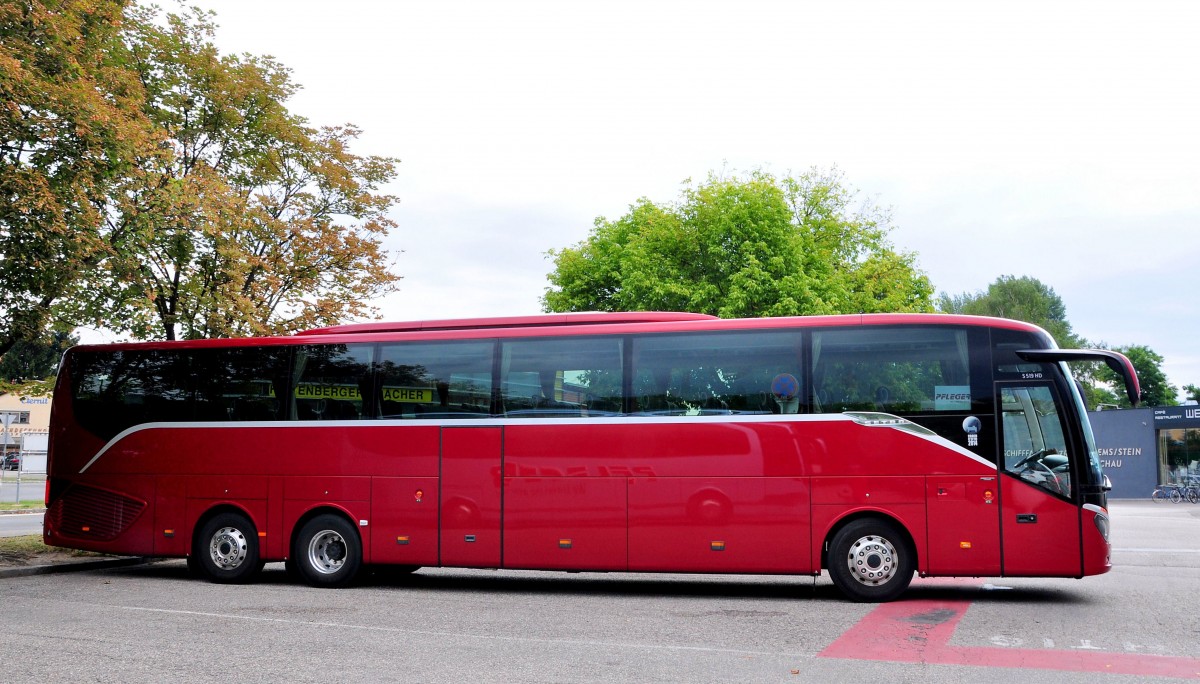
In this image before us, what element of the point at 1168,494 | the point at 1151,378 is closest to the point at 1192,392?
the point at 1151,378

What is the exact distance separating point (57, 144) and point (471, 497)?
23.8 feet

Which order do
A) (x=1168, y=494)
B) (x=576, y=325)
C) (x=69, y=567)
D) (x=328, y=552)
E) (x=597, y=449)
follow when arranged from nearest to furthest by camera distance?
(x=597, y=449) < (x=576, y=325) < (x=328, y=552) < (x=69, y=567) < (x=1168, y=494)

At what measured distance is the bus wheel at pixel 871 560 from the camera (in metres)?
11.6

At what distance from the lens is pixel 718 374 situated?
1225cm

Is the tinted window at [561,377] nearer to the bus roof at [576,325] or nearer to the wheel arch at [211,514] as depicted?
the bus roof at [576,325]

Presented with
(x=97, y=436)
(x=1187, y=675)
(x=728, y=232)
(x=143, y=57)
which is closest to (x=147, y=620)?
(x=97, y=436)

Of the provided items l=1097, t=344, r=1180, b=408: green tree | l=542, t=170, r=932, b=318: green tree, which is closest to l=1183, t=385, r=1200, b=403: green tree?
l=1097, t=344, r=1180, b=408: green tree

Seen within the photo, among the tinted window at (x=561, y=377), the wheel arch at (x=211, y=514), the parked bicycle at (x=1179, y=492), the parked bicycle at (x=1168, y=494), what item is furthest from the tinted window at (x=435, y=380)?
the parked bicycle at (x=1168, y=494)

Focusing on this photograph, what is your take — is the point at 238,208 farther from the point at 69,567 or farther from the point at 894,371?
the point at 894,371

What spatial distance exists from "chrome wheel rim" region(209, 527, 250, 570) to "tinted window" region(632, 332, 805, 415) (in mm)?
6057

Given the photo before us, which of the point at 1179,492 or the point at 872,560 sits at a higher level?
the point at 872,560

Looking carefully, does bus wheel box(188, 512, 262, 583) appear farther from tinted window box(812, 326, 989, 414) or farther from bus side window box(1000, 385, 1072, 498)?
bus side window box(1000, 385, 1072, 498)

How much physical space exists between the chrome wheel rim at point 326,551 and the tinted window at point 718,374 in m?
4.67

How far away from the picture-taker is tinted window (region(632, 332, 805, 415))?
39.5ft
